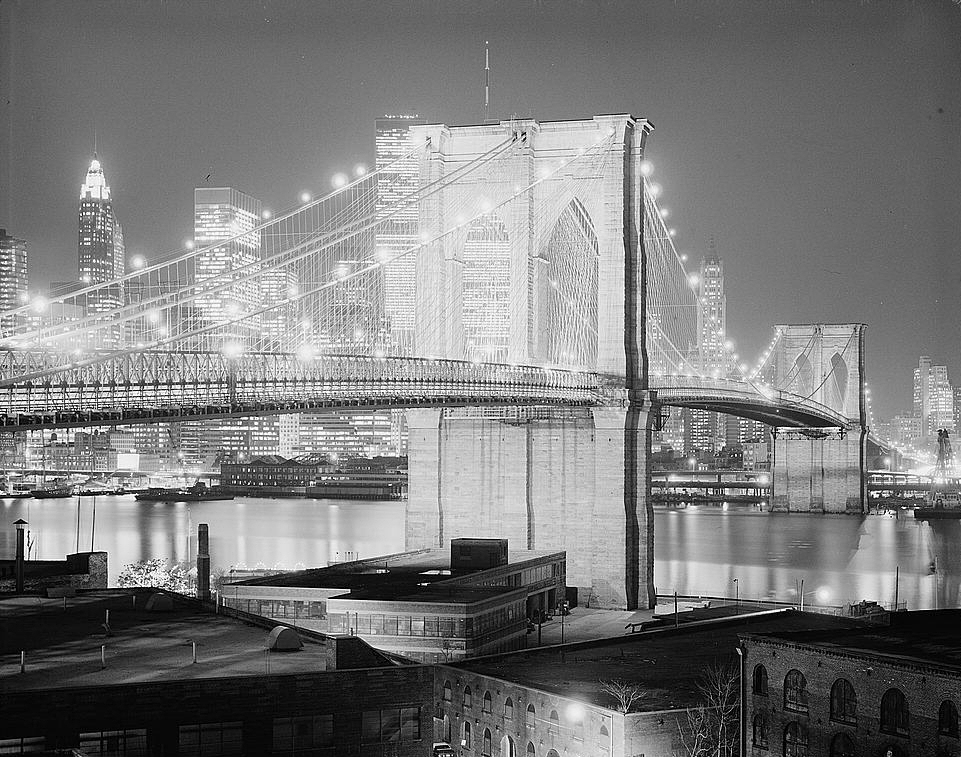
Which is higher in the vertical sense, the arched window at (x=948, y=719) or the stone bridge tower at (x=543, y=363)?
the stone bridge tower at (x=543, y=363)

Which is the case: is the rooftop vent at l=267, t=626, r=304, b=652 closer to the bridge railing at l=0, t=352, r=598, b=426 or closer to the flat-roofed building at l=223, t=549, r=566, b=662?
the bridge railing at l=0, t=352, r=598, b=426

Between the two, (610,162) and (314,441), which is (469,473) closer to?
(610,162)

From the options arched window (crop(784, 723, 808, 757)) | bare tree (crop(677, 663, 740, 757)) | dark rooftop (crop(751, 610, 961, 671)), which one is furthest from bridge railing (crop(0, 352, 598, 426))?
arched window (crop(784, 723, 808, 757))

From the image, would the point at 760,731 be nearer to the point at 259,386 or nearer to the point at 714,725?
the point at 714,725

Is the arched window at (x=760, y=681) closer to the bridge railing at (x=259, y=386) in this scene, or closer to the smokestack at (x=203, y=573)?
the bridge railing at (x=259, y=386)

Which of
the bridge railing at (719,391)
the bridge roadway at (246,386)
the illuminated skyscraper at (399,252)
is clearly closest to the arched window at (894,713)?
the bridge roadway at (246,386)

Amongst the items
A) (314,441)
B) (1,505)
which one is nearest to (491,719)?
(1,505)
